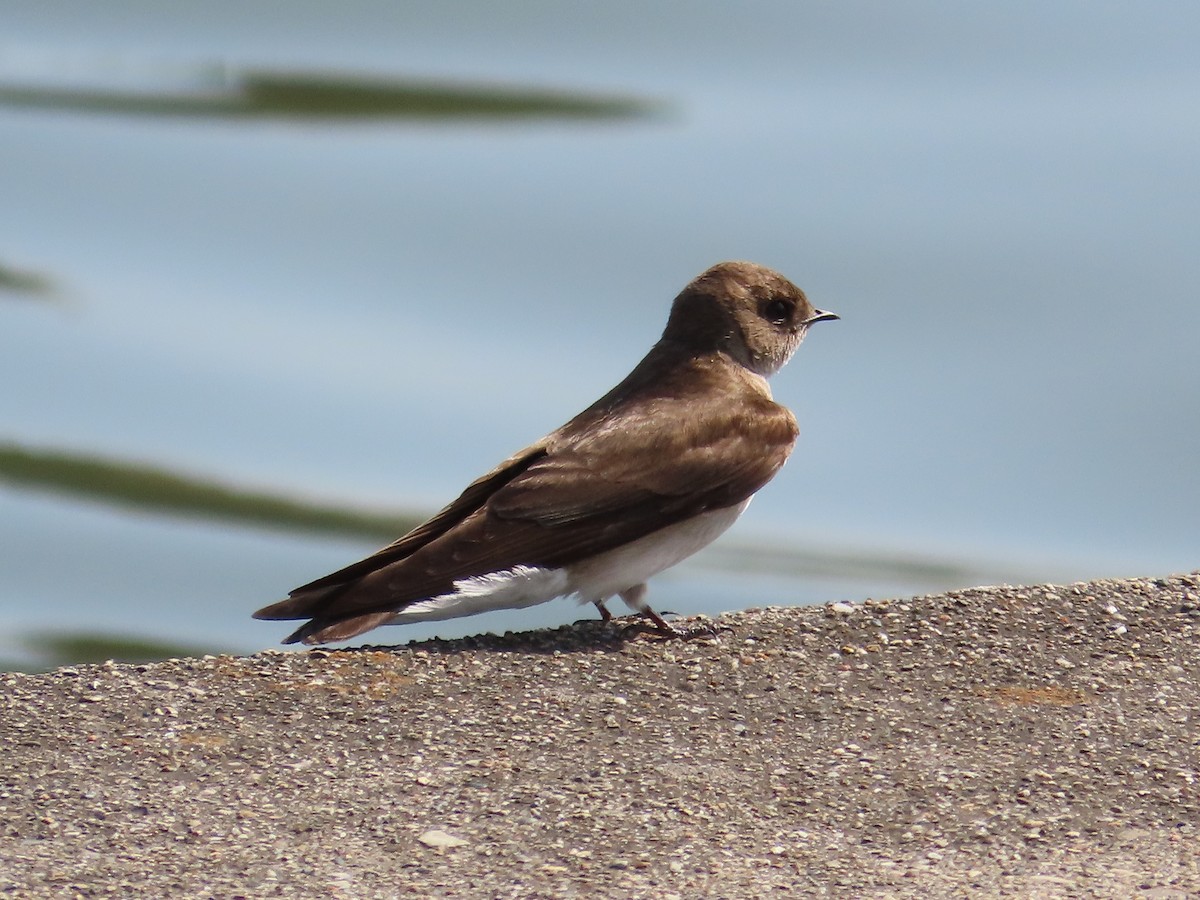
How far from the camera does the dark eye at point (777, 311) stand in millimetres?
6371

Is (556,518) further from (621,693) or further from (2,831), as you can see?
(2,831)

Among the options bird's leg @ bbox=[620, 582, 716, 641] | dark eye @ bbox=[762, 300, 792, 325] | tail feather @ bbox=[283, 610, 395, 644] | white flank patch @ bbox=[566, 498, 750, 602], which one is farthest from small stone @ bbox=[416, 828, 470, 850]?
dark eye @ bbox=[762, 300, 792, 325]

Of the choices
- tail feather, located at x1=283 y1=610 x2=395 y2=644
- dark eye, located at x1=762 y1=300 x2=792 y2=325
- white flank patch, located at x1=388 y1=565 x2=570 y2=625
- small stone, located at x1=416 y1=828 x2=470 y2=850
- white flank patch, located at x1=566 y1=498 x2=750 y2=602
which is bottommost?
small stone, located at x1=416 y1=828 x2=470 y2=850

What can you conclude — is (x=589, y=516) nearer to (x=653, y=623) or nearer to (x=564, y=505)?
(x=564, y=505)

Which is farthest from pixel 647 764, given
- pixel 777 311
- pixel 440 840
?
pixel 777 311

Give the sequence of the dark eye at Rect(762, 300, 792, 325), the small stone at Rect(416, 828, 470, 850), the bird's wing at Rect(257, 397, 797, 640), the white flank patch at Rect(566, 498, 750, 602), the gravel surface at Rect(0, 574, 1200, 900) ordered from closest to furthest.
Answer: the gravel surface at Rect(0, 574, 1200, 900), the small stone at Rect(416, 828, 470, 850), the bird's wing at Rect(257, 397, 797, 640), the white flank patch at Rect(566, 498, 750, 602), the dark eye at Rect(762, 300, 792, 325)

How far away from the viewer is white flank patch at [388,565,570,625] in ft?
17.2

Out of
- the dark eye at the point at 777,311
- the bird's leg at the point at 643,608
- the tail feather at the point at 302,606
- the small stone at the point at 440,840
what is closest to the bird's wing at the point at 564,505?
the tail feather at the point at 302,606

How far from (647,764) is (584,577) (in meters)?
1.25

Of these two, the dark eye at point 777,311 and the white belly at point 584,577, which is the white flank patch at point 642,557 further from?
the dark eye at point 777,311

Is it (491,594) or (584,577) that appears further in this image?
(584,577)

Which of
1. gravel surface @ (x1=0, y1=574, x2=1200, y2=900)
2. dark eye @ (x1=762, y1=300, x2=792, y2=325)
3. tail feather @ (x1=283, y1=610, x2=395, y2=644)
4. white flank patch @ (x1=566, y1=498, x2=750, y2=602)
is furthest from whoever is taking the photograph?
dark eye @ (x1=762, y1=300, x2=792, y2=325)

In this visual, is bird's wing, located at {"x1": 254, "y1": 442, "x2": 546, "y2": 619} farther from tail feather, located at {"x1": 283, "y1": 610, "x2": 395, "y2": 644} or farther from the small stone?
the small stone

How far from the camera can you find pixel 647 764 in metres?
4.25
